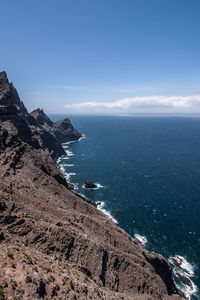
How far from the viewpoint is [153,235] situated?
77.1m

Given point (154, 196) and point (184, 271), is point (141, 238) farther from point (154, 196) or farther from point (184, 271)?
point (154, 196)

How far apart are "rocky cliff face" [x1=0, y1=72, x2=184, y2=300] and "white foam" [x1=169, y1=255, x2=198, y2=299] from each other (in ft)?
17.9

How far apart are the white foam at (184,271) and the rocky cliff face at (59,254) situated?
215 inches

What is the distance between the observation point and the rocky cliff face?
27.6 m

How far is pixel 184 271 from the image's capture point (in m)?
62.0

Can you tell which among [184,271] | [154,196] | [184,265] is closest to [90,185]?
[154,196]

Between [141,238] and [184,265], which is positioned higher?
[141,238]

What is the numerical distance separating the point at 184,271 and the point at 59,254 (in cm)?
4746

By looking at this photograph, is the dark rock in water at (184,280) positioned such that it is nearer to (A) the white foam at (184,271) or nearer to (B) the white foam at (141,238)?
(A) the white foam at (184,271)

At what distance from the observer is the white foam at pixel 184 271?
5631cm

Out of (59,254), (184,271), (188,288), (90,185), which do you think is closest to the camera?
(59,254)

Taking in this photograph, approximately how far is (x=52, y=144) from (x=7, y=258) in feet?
520


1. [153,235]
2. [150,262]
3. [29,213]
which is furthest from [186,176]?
[29,213]

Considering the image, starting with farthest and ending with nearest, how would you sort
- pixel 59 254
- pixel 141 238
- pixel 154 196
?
1. pixel 154 196
2. pixel 141 238
3. pixel 59 254
